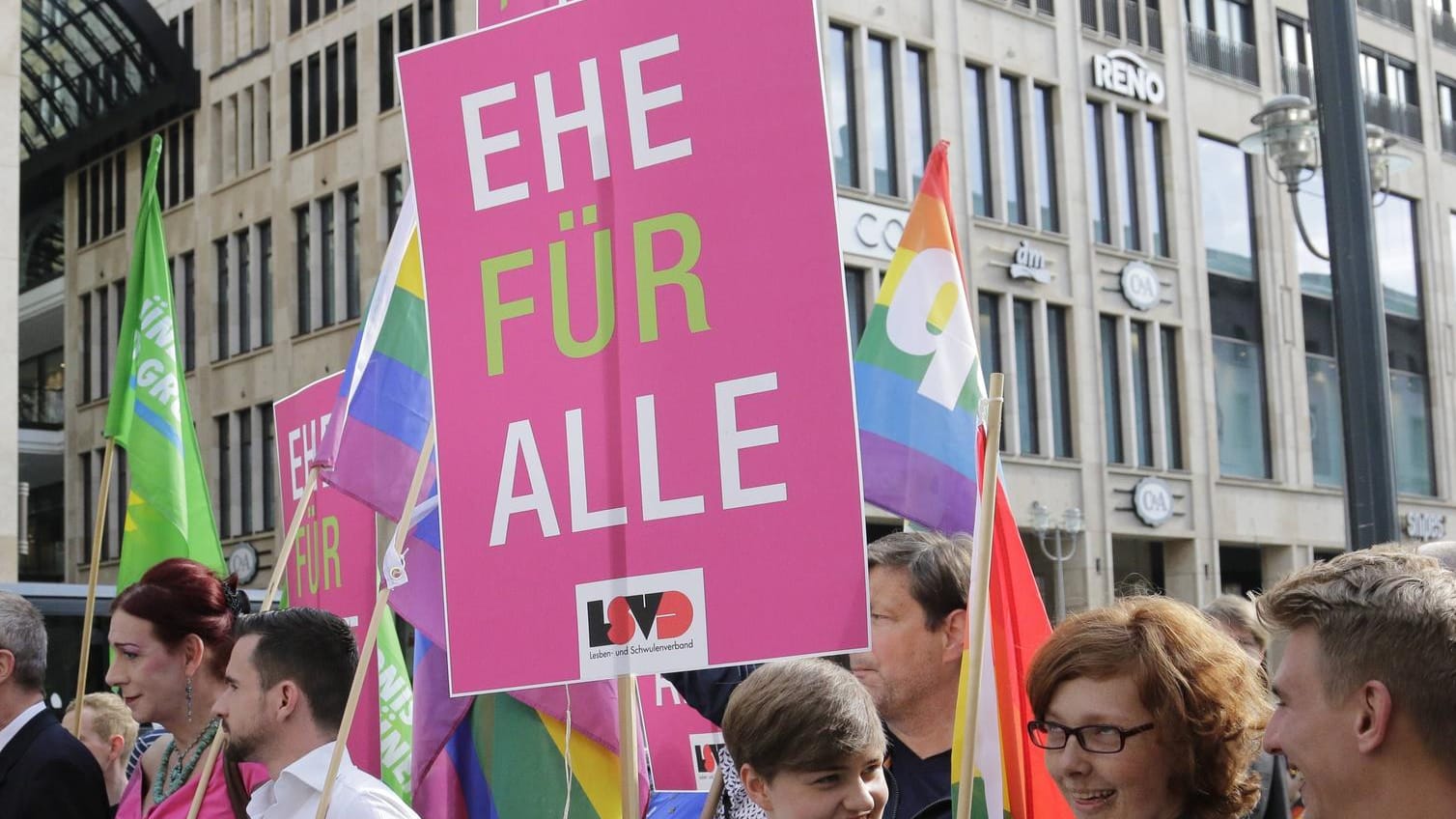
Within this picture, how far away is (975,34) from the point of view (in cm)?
2970

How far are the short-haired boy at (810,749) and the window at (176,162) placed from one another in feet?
111

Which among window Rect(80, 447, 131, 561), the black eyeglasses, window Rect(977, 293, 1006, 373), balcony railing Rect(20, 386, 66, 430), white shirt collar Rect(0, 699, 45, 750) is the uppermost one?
balcony railing Rect(20, 386, 66, 430)

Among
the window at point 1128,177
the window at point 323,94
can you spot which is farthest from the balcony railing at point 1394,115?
the window at point 323,94

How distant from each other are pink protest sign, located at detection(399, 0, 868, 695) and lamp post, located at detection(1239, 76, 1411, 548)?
3803mm

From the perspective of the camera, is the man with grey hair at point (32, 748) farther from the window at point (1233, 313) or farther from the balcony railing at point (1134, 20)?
the balcony railing at point (1134, 20)

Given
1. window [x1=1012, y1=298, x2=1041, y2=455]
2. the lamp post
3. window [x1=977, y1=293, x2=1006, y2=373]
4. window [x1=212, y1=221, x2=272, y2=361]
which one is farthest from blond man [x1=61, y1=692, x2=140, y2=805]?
window [x1=212, y1=221, x2=272, y2=361]

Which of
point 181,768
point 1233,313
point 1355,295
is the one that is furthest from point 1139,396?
point 181,768

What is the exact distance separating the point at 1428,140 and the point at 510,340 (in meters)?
36.9

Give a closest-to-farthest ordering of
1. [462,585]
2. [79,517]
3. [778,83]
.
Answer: [778,83]
[462,585]
[79,517]

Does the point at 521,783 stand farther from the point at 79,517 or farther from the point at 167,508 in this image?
the point at 79,517

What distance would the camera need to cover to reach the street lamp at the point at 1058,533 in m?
28.3

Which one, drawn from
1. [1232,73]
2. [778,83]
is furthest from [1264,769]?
[1232,73]

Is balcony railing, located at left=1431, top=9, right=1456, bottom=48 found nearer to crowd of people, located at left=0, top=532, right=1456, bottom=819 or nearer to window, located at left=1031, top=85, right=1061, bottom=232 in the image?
window, located at left=1031, top=85, right=1061, bottom=232

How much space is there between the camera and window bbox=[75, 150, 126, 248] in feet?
121
